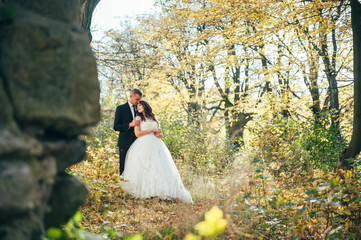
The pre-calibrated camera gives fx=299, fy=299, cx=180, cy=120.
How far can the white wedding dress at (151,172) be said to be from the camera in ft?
16.8

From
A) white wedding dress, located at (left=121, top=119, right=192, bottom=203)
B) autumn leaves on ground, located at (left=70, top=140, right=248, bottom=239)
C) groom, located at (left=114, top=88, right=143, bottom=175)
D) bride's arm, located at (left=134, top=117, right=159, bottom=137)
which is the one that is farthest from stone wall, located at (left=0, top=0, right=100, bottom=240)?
groom, located at (left=114, top=88, right=143, bottom=175)

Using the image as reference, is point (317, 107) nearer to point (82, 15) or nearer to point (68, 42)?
point (82, 15)

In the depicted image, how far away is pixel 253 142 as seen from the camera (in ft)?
21.0

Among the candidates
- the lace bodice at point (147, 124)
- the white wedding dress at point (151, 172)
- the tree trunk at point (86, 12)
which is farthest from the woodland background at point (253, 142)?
the tree trunk at point (86, 12)

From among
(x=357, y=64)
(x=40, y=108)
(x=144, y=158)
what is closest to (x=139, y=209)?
(x=144, y=158)

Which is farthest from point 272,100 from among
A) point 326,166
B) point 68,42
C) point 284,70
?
point 68,42

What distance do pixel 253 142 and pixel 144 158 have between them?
2442 millimetres

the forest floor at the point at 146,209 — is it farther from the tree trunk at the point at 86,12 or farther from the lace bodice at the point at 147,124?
the tree trunk at the point at 86,12

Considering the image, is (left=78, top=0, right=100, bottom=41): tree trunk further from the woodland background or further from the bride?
the woodland background

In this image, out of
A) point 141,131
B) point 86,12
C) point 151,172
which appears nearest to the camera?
point 86,12

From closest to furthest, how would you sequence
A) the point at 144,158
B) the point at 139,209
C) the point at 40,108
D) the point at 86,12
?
1. the point at 40,108
2. the point at 86,12
3. the point at 139,209
4. the point at 144,158

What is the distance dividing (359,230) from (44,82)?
314 cm

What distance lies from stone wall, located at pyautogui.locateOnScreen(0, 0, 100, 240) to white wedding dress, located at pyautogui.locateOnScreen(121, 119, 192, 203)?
3.69m

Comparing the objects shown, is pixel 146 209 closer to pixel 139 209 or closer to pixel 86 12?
pixel 139 209
